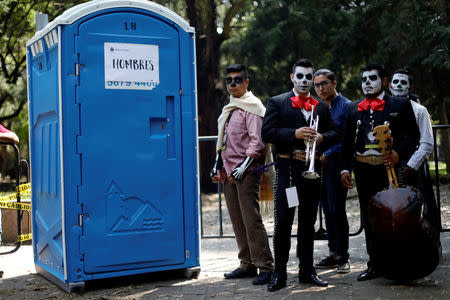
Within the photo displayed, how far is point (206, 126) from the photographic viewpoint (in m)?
16.0

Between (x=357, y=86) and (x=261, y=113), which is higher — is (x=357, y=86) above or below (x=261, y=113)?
above

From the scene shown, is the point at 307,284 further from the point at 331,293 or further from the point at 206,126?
the point at 206,126

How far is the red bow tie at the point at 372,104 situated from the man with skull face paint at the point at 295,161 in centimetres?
31

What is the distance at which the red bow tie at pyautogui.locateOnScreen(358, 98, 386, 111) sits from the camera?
201 inches

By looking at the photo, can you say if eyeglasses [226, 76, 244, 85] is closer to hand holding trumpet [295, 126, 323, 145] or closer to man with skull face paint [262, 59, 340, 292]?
man with skull face paint [262, 59, 340, 292]

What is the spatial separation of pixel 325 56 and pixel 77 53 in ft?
48.6

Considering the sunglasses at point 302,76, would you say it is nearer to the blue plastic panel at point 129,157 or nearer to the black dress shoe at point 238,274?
the blue plastic panel at point 129,157

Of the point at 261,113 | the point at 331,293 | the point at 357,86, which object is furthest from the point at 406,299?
the point at 357,86

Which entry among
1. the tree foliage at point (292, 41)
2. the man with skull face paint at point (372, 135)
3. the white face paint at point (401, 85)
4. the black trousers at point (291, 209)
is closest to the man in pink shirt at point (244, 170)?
the black trousers at point (291, 209)

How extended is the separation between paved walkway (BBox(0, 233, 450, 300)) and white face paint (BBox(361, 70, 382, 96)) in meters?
1.68

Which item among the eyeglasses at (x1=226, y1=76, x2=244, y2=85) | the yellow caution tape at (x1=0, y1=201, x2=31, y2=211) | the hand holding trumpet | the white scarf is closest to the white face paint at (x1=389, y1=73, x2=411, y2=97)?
the hand holding trumpet

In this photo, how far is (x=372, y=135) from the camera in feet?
16.5

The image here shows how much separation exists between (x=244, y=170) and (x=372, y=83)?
1.37 meters

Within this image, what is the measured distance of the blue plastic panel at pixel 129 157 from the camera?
5172 millimetres
